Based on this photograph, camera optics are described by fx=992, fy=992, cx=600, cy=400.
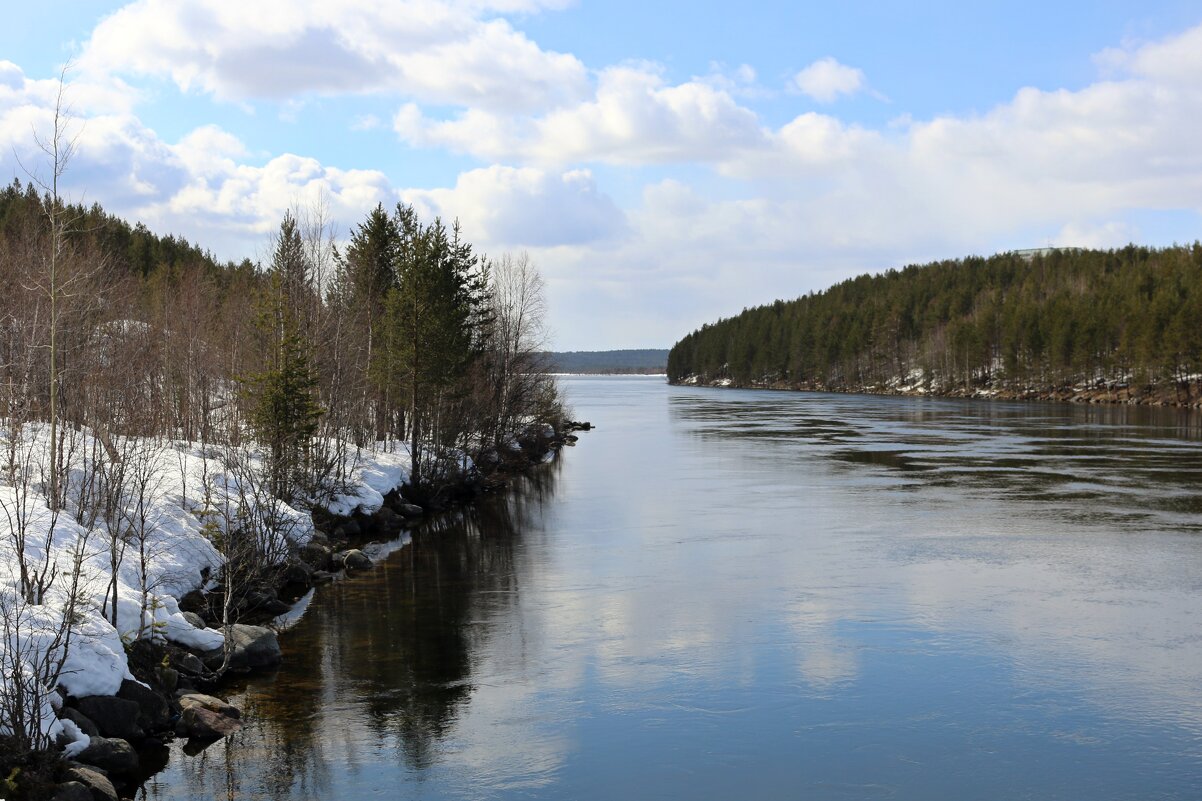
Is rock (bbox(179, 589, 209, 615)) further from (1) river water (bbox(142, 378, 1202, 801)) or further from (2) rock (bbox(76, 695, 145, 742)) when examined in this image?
(2) rock (bbox(76, 695, 145, 742))

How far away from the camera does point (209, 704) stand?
13969mm

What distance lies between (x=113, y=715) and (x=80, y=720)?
2.07ft

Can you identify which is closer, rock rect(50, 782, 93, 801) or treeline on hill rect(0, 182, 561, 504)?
rock rect(50, 782, 93, 801)

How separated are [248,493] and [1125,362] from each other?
9790 centimetres

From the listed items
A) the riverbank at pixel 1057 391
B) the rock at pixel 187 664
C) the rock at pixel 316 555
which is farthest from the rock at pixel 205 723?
Result: the riverbank at pixel 1057 391

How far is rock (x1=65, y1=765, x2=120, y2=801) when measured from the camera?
11.1 m

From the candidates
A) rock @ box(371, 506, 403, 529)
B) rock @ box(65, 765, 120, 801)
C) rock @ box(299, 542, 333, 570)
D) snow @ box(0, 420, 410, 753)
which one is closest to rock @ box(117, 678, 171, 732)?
snow @ box(0, 420, 410, 753)

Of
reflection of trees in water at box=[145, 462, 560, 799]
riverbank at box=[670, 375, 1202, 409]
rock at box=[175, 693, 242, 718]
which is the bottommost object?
reflection of trees in water at box=[145, 462, 560, 799]

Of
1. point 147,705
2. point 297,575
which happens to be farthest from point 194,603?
point 147,705

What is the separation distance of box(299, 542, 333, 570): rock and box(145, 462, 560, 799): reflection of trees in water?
1181 mm

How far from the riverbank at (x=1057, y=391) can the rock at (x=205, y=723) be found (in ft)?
293

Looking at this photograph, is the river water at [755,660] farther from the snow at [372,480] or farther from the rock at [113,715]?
the snow at [372,480]

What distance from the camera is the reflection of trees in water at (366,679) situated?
40.7 feet

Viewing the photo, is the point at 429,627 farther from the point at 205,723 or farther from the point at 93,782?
the point at 93,782
